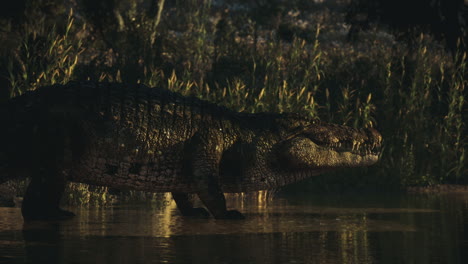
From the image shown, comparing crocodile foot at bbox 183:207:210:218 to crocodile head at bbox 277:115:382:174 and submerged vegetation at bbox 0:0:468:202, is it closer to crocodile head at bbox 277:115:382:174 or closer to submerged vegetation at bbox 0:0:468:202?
crocodile head at bbox 277:115:382:174

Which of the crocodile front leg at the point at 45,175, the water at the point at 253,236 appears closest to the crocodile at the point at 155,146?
the crocodile front leg at the point at 45,175

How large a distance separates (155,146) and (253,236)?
2016 mm

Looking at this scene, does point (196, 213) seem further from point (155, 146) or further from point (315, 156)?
point (315, 156)

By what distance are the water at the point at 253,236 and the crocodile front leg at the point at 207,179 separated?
18 cm

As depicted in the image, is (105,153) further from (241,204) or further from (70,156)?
(241,204)

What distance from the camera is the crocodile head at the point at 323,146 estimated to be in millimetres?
9734

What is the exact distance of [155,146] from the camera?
9.32 metres

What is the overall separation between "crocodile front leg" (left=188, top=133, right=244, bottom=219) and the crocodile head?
844 millimetres

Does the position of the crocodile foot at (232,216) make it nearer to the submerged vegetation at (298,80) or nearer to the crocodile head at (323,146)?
the crocodile head at (323,146)

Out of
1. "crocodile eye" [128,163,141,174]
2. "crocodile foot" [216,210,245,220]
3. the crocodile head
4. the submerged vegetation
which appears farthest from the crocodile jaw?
the submerged vegetation

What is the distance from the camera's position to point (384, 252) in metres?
6.75

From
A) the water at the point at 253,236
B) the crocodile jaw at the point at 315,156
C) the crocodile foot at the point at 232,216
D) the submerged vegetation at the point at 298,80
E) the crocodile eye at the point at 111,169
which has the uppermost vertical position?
the submerged vegetation at the point at 298,80

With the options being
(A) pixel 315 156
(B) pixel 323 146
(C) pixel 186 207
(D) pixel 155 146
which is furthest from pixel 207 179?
(B) pixel 323 146

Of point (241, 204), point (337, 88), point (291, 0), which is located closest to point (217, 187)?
point (241, 204)
